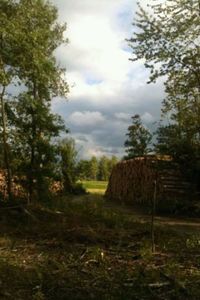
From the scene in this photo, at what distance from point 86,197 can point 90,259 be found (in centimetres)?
1446

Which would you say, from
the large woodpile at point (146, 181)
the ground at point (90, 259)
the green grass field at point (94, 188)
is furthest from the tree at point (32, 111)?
the green grass field at point (94, 188)

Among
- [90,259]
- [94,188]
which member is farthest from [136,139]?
[90,259]

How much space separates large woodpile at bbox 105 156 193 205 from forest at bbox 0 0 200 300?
61 millimetres

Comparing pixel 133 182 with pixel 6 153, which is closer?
pixel 6 153

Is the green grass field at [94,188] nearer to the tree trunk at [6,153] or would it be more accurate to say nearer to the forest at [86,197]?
the forest at [86,197]

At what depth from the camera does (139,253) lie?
→ 34.4 ft

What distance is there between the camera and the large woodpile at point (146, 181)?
22.9 metres

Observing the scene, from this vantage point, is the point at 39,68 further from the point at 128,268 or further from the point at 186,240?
the point at 128,268

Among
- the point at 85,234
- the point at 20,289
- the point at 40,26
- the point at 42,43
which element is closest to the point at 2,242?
the point at 85,234

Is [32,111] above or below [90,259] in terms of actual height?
above

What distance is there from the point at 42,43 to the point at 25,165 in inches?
193

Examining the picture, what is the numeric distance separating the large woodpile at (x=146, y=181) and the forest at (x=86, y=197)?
61mm

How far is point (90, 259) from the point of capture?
10031mm

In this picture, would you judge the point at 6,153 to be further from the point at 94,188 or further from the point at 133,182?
the point at 94,188
